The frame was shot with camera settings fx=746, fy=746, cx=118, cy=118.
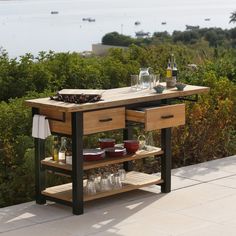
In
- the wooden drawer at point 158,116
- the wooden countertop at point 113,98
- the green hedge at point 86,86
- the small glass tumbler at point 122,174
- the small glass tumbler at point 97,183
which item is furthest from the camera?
the green hedge at point 86,86

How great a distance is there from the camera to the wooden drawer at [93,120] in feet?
19.2

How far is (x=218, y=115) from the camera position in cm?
830

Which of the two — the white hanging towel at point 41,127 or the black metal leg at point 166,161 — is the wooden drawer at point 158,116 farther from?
the white hanging towel at point 41,127

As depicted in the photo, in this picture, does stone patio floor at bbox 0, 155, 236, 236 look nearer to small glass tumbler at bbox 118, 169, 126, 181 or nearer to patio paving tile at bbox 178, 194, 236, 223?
patio paving tile at bbox 178, 194, 236, 223

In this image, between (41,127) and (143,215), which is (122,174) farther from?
(41,127)

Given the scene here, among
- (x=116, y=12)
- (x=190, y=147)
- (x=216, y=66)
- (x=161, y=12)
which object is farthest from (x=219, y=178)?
(x=161, y=12)

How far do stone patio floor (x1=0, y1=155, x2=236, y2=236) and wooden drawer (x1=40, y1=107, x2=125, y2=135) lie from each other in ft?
2.27

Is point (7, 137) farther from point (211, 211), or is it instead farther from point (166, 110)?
point (211, 211)

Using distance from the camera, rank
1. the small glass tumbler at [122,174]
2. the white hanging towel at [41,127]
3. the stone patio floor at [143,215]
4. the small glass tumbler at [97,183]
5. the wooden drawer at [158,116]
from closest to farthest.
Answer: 1. the stone patio floor at [143,215]
2. the white hanging towel at [41,127]
3. the wooden drawer at [158,116]
4. the small glass tumbler at [97,183]
5. the small glass tumbler at [122,174]

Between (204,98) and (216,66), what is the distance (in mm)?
1606

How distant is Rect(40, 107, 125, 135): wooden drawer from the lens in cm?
586

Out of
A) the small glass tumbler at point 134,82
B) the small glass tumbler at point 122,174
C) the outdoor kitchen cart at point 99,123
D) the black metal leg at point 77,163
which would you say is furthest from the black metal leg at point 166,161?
the black metal leg at point 77,163

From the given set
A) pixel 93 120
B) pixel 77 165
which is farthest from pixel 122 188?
pixel 93 120

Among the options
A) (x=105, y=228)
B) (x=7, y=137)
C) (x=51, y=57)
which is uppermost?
(x=51, y=57)
